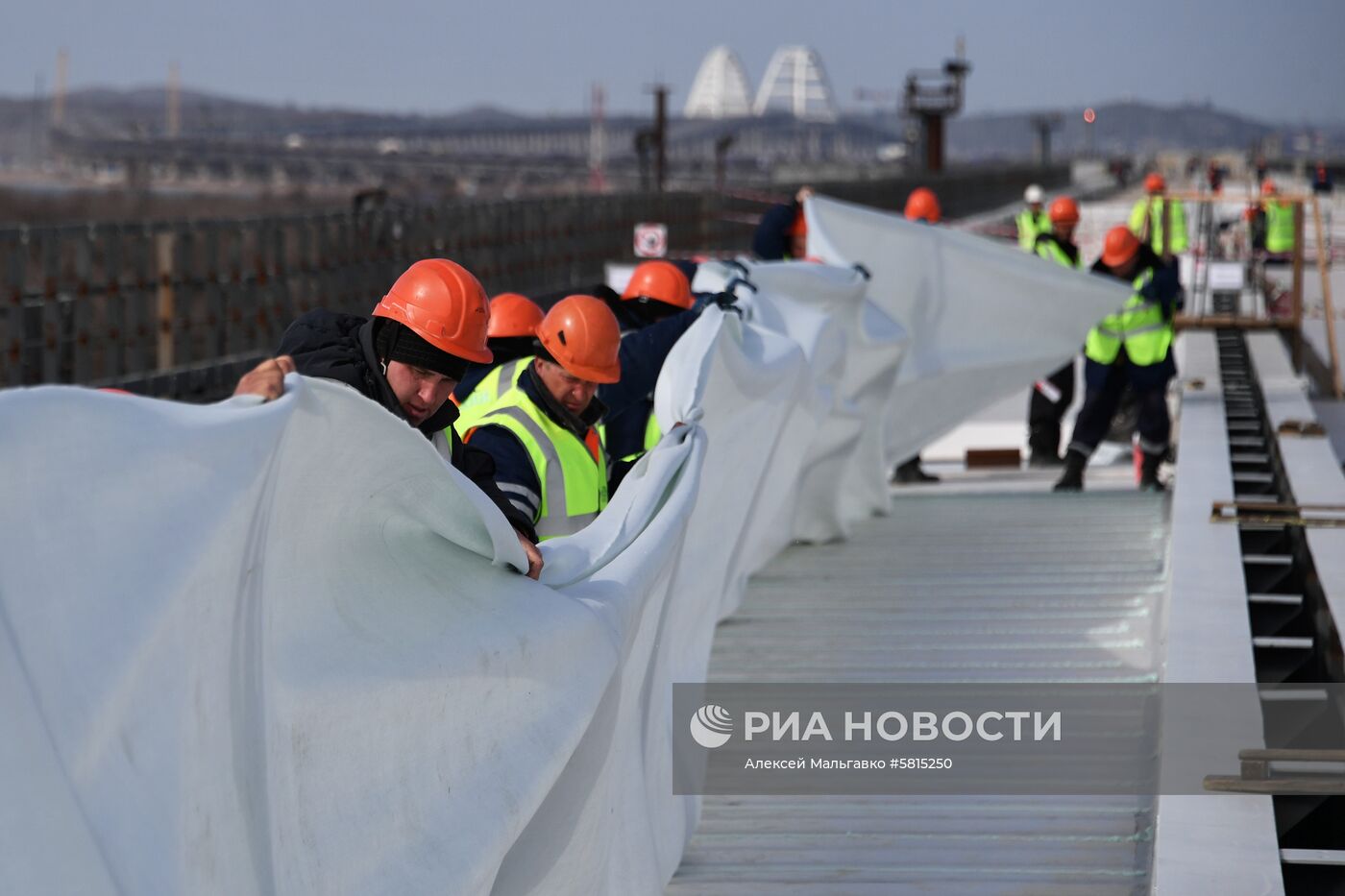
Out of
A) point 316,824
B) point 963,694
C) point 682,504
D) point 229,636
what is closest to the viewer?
point 229,636

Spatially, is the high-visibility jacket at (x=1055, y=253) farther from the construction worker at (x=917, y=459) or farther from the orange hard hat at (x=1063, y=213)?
the construction worker at (x=917, y=459)

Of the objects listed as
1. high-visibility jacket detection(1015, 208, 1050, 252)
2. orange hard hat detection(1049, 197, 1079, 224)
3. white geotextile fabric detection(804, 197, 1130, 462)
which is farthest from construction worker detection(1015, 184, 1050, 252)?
white geotextile fabric detection(804, 197, 1130, 462)

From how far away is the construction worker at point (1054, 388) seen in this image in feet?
41.3

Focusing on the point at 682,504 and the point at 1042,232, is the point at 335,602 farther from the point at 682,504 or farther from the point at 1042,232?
the point at 1042,232

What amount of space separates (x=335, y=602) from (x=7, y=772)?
83cm

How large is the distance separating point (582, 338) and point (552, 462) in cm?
49

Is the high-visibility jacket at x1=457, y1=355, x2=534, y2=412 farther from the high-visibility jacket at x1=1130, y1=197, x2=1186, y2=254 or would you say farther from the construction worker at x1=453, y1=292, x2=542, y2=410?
the high-visibility jacket at x1=1130, y1=197, x2=1186, y2=254

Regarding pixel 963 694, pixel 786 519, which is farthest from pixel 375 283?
pixel 963 694

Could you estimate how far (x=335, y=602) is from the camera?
2883 mm

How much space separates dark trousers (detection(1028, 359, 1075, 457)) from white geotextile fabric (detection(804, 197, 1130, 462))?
5.39 feet

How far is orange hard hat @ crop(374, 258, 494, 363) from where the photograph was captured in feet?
14.3

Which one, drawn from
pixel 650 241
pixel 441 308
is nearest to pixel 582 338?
pixel 441 308

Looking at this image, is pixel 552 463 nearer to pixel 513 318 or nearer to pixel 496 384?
pixel 496 384

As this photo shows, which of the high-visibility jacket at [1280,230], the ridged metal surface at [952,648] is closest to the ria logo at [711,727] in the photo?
the ridged metal surface at [952,648]
